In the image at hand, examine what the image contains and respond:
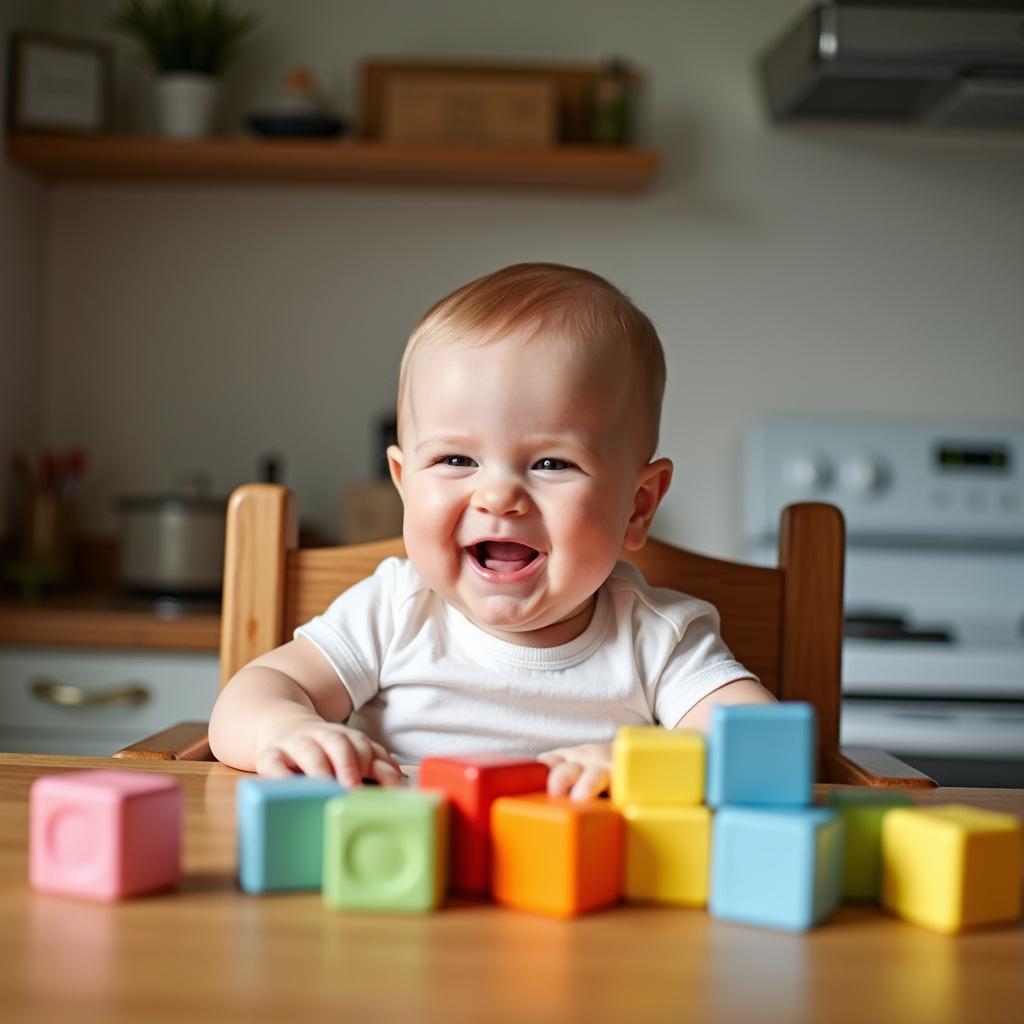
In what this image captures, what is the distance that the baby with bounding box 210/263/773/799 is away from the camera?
0.92 meters

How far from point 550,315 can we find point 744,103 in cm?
178

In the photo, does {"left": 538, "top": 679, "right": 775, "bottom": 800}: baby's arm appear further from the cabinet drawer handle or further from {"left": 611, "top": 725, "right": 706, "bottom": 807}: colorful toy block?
the cabinet drawer handle

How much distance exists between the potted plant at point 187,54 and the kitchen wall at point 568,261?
0.10 metres

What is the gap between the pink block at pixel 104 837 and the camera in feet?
1.82

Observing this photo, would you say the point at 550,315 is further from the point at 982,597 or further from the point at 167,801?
the point at 982,597

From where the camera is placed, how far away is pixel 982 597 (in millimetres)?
2457

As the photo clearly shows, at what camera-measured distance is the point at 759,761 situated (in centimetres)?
59

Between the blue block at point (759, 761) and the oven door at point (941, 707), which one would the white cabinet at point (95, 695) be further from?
the blue block at point (759, 761)

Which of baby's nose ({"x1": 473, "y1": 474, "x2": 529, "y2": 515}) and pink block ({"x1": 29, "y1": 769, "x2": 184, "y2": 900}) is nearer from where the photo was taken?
pink block ({"x1": 29, "y1": 769, "x2": 184, "y2": 900})

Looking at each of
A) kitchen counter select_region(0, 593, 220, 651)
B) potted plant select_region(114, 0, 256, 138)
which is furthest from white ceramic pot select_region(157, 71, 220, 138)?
kitchen counter select_region(0, 593, 220, 651)

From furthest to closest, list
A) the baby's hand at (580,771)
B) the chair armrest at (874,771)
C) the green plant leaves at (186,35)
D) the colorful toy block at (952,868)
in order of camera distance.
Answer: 1. the green plant leaves at (186,35)
2. the chair armrest at (874,771)
3. the baby's hand at (580,771)
4. the colorful toy block at (952,868)

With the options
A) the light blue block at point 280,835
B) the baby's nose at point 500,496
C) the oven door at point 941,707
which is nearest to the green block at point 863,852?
the light blue block at point 280,835

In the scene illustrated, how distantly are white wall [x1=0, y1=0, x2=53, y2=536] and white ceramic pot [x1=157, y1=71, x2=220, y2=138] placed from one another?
0.95 feet

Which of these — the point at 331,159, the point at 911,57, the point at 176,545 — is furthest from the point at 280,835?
the point at 331,159
